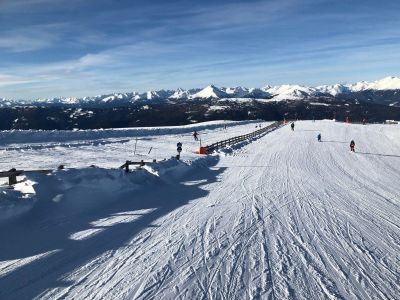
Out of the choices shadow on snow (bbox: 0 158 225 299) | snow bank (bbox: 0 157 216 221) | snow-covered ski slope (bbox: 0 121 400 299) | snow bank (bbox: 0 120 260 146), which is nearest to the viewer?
snow-covered ski slope (bbox: 0 121 400 299)

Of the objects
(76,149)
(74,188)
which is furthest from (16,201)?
(76,149)

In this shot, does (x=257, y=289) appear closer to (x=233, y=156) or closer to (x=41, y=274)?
(x=41, y=274)

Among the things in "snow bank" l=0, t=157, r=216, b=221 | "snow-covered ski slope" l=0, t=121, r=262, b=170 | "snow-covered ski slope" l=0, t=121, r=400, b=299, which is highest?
"snow bank" l=0, t=157, r=216, b=221

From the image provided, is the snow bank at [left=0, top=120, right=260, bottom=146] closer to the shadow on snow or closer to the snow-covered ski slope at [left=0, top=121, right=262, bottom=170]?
the snow-covered ski slope at [left=0, top=121, right=262, bottom=170]

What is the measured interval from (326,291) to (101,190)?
9.91m

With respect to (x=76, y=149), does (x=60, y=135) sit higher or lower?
higher

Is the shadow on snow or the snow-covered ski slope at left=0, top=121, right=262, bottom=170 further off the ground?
the shadow on snow

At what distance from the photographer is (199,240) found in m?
10.4

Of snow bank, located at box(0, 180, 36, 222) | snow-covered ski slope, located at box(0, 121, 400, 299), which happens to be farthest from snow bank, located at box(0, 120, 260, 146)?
snow bank, located at box(0, 180, 36, 222)

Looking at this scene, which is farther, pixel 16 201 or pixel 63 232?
pixel 16 201

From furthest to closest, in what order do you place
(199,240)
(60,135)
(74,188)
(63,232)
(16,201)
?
(60,135) → (74,188) → (16,201) → (63,232) → (199,240)

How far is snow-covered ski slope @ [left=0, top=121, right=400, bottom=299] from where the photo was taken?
7.69 m

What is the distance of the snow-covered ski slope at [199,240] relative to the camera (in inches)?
303

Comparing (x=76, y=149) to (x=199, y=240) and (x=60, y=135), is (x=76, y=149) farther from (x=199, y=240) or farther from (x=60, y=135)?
(x=199, y=240)
